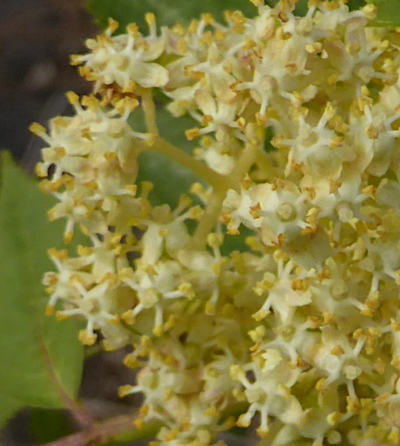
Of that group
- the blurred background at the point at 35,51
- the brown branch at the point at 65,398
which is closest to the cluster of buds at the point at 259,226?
the brown branch at the point at 65,398

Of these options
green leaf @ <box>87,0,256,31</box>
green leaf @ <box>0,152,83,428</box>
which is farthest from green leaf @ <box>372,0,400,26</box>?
green leaf @ <box>0,152,83,428</box>

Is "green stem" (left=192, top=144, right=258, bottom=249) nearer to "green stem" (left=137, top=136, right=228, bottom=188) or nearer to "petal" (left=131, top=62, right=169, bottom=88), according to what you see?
"green stem" (left=137, top=136, right=228, bottom=188)

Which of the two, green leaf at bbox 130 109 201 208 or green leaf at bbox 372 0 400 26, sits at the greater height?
green leaf at bbox 372 0 400 26

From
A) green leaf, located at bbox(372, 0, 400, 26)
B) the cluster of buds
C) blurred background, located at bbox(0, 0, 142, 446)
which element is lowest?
blurred background, located at bbox(0, 0, 142, 446)

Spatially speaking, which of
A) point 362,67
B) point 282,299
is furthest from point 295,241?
point 362,67

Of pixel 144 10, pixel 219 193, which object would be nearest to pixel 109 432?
pixel 219 193

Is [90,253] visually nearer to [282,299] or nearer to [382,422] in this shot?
[282,299]
